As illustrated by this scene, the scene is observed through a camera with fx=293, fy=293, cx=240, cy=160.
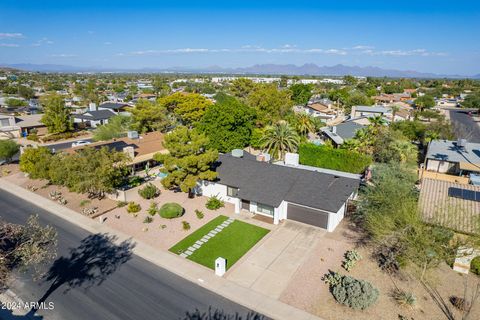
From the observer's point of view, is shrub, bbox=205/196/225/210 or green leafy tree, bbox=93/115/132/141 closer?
shrub, bbox=205/196/225/210

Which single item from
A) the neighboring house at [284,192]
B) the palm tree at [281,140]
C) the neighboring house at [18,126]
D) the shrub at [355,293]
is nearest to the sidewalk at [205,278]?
the shrub at [355,293]

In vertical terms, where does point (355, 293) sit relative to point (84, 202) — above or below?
above

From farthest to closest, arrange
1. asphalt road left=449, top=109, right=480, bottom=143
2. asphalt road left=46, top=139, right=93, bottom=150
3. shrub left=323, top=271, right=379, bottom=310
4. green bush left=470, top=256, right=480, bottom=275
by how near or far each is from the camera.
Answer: asphalt road left=46, top=139, right=93, bottom=150 → asphalt road left=449, top=109, right=480, bottom=143 → green bush left=470, top=256, right=480, bottom=275 → shrub left=323, top=271, right=379, bottom=310

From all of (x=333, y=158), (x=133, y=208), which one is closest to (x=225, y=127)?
(x=333, y=158)

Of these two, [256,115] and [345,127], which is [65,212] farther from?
[345,127]

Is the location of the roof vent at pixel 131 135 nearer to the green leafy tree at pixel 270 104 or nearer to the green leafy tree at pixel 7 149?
the green leafy tree at pixel 7 149

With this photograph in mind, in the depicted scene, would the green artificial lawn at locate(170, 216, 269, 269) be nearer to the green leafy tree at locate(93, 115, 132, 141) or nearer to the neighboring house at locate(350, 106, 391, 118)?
the green leafy tree at locate(93, 115, 132, 141)

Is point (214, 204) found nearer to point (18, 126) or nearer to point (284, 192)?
point (284, 192)

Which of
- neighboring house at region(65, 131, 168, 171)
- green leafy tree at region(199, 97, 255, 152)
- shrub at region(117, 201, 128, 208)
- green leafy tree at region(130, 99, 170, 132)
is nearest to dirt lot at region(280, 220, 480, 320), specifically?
shrub at region(117, 201, 128, 208)
